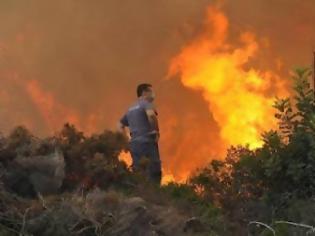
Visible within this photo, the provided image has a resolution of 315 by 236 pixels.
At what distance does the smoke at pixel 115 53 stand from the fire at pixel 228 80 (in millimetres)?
161

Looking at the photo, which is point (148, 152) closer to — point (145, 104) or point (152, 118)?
point (152, 118)

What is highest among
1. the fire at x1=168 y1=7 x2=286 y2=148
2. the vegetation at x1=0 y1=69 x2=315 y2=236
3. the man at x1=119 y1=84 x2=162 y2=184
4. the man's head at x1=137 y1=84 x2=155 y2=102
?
the fire at x1=168 y1=7 x2=286 y2=148

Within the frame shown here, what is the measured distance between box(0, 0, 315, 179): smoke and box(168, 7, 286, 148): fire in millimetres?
161

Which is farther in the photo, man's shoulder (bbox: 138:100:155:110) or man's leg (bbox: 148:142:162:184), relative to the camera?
man's shoulder (bbox: 138:100:155:110)

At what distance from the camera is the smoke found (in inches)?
509

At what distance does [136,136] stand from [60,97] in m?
3.98

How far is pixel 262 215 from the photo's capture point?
6.13m

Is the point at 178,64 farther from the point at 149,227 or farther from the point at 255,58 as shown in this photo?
the point at 149,227

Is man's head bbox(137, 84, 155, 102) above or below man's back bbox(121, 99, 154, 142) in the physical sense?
above

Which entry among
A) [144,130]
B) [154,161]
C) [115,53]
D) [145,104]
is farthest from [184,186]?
[115,53]

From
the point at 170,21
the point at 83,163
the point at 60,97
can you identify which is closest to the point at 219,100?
the point at 170,21

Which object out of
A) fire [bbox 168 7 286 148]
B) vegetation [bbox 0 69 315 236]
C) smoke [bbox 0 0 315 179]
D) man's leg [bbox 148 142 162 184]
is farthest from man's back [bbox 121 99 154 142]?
smoke [bbox 0 0 315 179]

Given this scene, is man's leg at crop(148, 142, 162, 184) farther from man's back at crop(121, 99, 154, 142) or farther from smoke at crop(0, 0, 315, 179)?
smoke at crop(0, 0, 315, 179)

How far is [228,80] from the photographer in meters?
12.3
